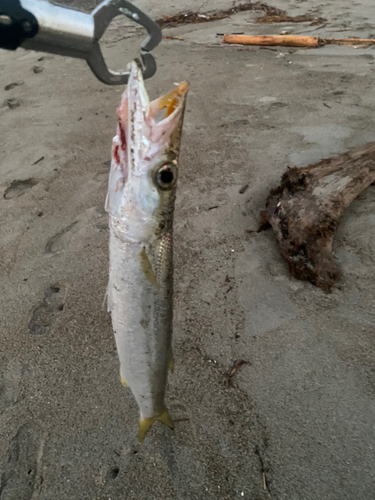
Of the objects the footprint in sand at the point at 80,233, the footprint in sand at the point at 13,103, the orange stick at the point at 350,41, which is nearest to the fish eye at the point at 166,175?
the footprint in sand at the point at 80,233

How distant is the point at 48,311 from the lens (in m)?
3.17

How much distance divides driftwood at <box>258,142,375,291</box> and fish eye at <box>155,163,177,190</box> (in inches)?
70.7

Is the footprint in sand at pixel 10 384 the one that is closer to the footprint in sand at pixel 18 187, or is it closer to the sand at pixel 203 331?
the sand at pixel 203 331

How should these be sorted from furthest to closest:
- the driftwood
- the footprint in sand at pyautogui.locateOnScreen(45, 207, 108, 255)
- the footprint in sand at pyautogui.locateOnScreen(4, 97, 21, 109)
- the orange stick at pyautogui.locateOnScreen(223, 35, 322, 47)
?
the orange stick at pyautogui.locateOnScreen(223, 35, 322, 47)
the footprint in sand at pyautogui.locateOnScreen(4, 97, 21, 109)
the footprint in sand at pyautogui.locateOnScreen(45, 207, 108, 255)
the driftwood

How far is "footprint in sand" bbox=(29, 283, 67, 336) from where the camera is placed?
304cm

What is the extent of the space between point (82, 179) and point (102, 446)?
123 inches

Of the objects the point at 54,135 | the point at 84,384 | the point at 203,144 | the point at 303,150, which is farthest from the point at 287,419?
the point at 54,135

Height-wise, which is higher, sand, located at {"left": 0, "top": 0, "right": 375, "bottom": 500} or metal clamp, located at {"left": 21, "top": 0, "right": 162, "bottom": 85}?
metal clamp, located at {"left": 21, "top": 0, "right": 162, "bottom": 85}

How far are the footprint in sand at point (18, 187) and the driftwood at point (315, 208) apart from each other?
2812 millimetres

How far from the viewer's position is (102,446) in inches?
94.7

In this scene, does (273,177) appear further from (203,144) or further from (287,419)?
(287,419)

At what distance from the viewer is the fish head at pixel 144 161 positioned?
1.67 meters

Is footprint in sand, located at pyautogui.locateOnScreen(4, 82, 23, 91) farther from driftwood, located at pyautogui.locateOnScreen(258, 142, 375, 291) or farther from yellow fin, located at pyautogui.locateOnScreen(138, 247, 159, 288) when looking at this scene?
yellow fin, located at pyautogui.locateOnScreen(138, 247, 159, 288)

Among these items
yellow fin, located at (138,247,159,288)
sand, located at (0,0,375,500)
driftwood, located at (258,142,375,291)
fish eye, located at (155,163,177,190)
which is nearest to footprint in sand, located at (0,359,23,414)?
sand, located at (0,0,375,500)
